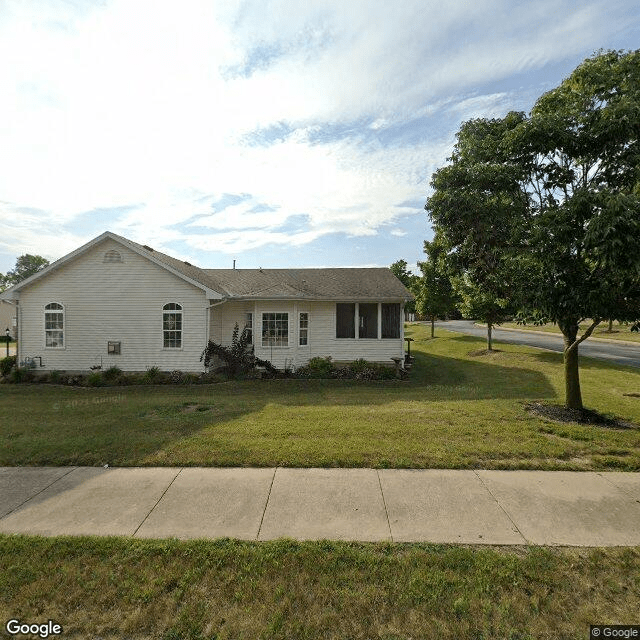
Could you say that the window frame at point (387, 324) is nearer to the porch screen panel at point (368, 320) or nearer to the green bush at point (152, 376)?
the porch screen panel at point (368, 320)

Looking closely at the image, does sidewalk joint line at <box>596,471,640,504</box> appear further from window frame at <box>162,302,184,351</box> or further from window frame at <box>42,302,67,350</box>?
window frame at <box>42,302,67,350</box>

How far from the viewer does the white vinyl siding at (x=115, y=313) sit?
14867 mm

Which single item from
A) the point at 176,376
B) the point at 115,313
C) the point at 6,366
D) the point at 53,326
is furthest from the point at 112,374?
the point at 6,366

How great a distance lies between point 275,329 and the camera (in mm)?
15750

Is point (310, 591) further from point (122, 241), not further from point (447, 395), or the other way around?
point (122, 241)

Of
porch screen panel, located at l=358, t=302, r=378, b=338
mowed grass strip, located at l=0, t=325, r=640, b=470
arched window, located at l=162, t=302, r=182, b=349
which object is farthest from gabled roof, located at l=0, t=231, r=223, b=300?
porch screen panel, located at l=358, t=302, r=378, b=338

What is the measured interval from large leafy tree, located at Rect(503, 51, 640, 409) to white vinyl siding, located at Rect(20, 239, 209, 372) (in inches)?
466

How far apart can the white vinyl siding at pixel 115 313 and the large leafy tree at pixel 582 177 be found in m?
11.8

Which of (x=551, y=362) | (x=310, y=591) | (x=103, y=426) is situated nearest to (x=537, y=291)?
(x=310, y=591)

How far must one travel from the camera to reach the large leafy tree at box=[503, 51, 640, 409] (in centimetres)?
611
